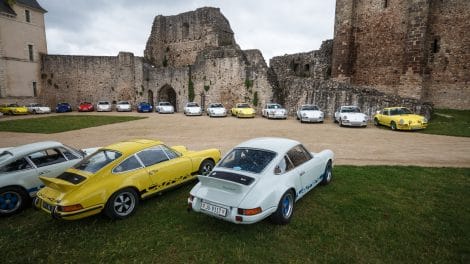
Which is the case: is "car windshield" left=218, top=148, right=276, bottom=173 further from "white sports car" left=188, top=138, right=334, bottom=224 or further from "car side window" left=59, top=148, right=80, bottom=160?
"car side window" left=59, top=148, right=80, bottom=160

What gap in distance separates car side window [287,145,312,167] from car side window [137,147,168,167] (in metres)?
2.62

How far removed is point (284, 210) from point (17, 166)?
17.3 ft

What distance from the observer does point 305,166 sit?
5082mm

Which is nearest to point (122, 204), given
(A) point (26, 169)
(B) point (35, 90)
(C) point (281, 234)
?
(A) point (26, 169)

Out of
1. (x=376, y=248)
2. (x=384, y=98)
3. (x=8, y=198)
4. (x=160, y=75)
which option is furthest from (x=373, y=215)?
(x=160, y=75)

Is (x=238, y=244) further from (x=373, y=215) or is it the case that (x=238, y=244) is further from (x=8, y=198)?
(x=8, y=198)

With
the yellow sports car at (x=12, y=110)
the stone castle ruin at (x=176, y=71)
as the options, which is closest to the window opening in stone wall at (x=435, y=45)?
the stone castle ruin at (x=176, y=71)

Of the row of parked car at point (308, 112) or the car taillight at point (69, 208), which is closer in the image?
the car taillight at point (69, 208)

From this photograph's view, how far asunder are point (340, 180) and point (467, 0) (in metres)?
21.7

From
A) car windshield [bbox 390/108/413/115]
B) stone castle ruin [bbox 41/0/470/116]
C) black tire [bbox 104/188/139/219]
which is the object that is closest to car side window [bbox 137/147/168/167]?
black tire [bbox 104/188/139/219]

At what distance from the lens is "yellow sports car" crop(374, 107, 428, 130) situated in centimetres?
1280

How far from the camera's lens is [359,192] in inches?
219

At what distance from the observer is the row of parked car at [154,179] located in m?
4.08

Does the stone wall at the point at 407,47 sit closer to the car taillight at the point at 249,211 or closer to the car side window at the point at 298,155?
the car side window at the point at 298,155
